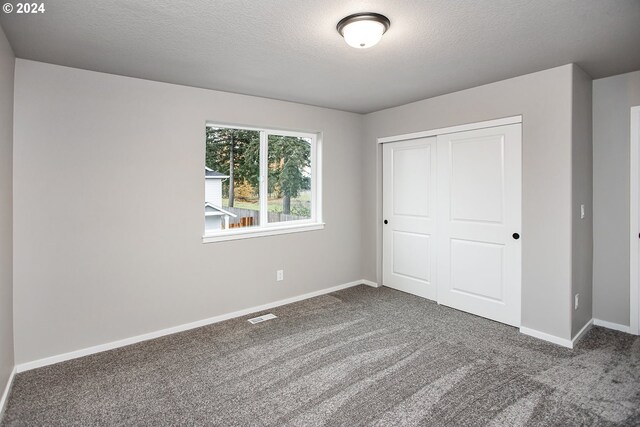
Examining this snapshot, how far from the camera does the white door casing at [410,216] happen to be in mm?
4168

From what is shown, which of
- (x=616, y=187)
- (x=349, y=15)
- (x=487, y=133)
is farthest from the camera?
(x=487, y=133)

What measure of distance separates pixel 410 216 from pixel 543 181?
158 cm

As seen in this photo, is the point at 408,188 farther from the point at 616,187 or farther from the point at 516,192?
the point at 616,187

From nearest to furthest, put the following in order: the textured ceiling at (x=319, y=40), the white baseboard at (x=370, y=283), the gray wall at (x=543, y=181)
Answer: the textured ceiling at (x=319, y=40)
the gray wall at (x=543, y=181)
the white baseboard at (x=370, y=283)

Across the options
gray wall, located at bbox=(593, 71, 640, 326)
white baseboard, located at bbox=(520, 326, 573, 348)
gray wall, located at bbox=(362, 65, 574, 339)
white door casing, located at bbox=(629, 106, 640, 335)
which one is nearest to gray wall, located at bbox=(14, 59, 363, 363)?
gray wall, located at bbox=(362, 65, 574, 339)

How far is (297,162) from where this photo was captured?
4.41 m

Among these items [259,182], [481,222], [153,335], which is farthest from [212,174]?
[481,222]

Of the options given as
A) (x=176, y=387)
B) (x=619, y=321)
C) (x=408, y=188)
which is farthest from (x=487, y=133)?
(x=176, y=387)

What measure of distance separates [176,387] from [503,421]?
2.07m

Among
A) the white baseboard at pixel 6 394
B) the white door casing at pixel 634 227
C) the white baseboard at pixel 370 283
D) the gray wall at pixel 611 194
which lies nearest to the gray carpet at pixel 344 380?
the white baseboard at pixel 6 394

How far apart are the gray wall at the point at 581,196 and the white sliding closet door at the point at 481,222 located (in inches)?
16.8

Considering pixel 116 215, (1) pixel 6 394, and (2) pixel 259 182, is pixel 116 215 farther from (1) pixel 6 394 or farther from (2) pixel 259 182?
(2) pixel 259 182

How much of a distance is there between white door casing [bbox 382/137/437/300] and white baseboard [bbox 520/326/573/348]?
1.09m

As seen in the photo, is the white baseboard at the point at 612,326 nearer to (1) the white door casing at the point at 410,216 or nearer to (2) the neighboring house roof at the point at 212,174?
(1) the white door casing at the point at 410,216
